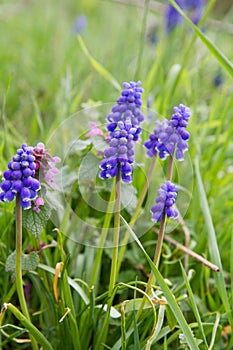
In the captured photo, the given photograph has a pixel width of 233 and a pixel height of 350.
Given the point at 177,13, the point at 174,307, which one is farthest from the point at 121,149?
the point at 177,13

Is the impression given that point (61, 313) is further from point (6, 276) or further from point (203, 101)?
point (203, 101)

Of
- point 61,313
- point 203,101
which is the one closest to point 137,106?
point 61,313

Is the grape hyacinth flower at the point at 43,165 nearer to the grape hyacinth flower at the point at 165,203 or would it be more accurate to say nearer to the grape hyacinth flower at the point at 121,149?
the grape hyacinth flower at the point at 121,149

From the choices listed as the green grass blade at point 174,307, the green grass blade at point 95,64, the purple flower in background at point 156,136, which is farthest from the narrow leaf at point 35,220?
the green grass blade at point 95,64

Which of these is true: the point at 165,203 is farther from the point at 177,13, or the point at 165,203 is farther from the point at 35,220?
the point at 177,13

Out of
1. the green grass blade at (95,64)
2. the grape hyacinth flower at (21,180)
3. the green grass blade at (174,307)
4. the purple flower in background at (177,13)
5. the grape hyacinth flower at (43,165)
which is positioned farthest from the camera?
the purple flower in background at (177,13)

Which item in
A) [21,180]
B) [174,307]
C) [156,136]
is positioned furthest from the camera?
[156,136]
